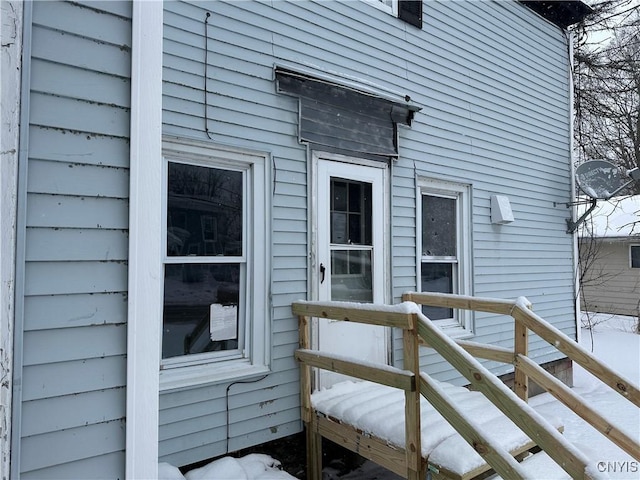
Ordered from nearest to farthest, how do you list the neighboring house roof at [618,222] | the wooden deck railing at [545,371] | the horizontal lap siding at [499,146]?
the wooden deck railing at [545,371], the horizontal lap siding at [499,146], the neighboring house roof at [618,222]

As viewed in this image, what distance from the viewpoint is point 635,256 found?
12734mm

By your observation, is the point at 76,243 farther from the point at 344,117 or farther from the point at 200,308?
the point at 344,117

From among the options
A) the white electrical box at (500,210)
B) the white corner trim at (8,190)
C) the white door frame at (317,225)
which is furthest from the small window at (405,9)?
the white corner trim at (8,190)

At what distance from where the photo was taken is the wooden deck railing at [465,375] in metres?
1.92

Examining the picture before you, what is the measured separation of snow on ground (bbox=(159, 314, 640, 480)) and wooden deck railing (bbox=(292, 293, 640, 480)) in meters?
0.18

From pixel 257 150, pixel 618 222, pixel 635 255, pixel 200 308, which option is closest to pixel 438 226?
pixel 257 150

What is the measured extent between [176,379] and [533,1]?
651 centimetres

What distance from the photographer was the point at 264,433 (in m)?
3.08

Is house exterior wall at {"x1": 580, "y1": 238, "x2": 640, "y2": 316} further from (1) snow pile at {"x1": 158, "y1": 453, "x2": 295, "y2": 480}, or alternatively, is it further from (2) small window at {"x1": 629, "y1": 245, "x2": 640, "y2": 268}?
(1) snow pile at {"x1": 158, "y1": 453, "x2": 295, "y2": 480}

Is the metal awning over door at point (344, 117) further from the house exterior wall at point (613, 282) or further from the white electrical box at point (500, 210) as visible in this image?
the house exterior wall at point (613, 282)

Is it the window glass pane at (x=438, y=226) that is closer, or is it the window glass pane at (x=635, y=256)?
the window glass pane at (x=438, y=226)

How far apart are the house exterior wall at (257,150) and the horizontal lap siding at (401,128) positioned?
15 mm

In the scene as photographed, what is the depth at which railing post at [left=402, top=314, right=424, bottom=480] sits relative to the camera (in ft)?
7.65

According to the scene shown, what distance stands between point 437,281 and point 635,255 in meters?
11.6
